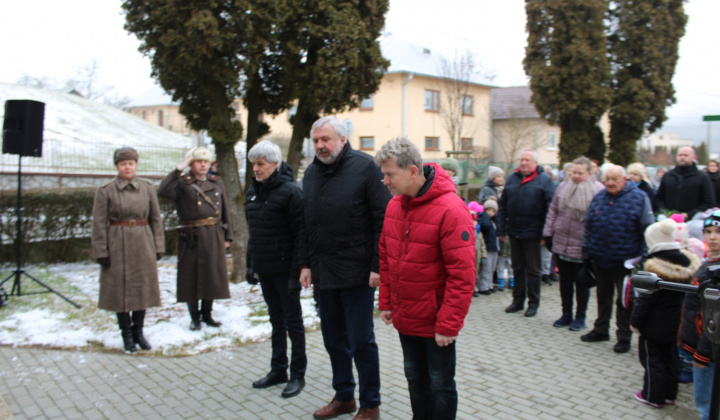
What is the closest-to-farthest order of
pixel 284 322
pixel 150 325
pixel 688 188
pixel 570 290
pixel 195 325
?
pixel 284 322
pixel 195 325
pixel 150 325
pixel 570 290
pixel 688 188

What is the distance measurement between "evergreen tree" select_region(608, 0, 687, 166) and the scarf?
1600cm

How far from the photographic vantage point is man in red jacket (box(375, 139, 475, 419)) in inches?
118

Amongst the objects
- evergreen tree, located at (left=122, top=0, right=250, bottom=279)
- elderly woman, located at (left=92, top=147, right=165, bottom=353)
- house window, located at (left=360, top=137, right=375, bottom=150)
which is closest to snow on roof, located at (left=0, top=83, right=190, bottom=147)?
house window, located at (left=360, top=137, right=375, bottom=150)

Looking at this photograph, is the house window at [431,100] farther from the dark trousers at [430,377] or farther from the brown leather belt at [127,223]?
the dark trousers at [430,377]

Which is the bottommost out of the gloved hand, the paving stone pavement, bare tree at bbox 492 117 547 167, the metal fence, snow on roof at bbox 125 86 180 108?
the paving stone pavement

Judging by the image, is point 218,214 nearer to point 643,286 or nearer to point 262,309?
point 262,309

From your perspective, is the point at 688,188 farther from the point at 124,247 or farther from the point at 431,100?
the point at 431,100

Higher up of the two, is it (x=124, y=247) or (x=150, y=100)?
(x=150, y=100)

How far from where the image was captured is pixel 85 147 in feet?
62.8

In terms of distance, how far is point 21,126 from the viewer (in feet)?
22.8


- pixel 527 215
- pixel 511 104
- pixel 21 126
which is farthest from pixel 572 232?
pixel 511 104

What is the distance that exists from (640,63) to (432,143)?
46.1 feet

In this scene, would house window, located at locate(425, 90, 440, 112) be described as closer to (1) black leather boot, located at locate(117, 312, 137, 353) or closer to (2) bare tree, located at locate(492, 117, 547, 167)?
(2) bare tree, located at locate(492, 117, 547, 167)

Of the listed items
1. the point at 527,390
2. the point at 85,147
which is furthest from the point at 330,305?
the point at 85,147
